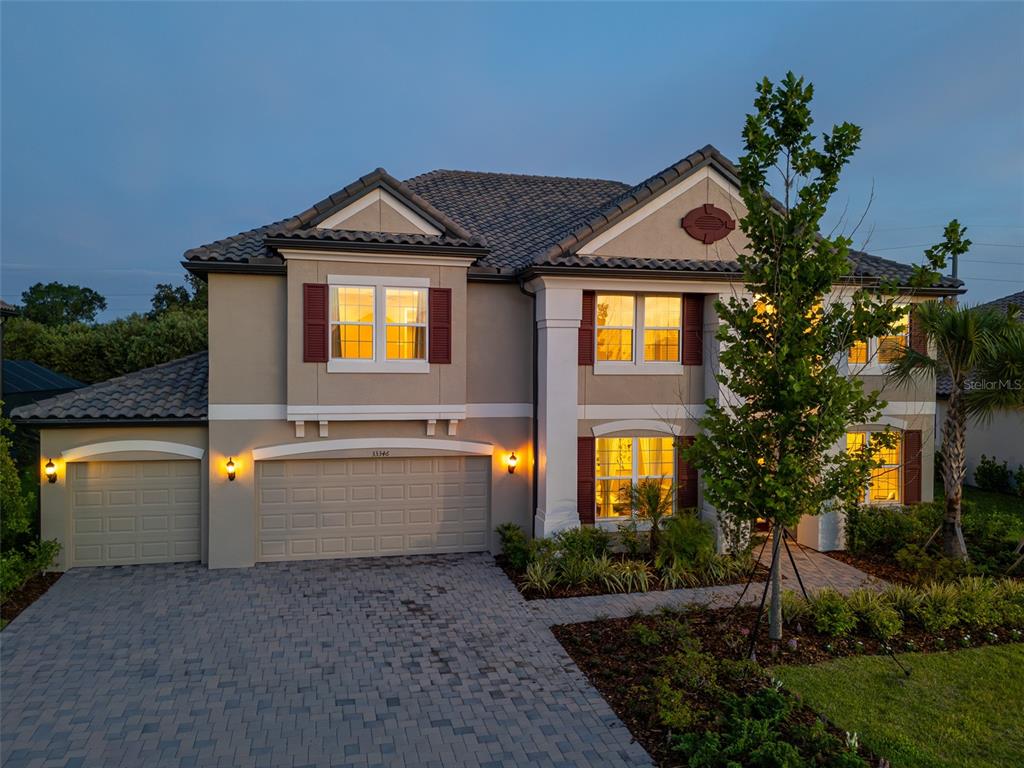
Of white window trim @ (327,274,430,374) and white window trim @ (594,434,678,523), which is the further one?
white window trim @ (594,434,678,523)

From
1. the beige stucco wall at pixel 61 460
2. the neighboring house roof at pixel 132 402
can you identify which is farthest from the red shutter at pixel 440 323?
the beige stucco wall at pixel 61 460

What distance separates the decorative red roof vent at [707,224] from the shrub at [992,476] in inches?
551

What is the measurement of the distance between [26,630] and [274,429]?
4800 millimetres

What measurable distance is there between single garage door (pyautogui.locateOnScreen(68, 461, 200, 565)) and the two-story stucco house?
0.04 m

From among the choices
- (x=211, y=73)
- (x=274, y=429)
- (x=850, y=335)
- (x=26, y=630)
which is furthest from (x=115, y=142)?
(x=850, y=335)

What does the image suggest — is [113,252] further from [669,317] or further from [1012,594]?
[1012,594]

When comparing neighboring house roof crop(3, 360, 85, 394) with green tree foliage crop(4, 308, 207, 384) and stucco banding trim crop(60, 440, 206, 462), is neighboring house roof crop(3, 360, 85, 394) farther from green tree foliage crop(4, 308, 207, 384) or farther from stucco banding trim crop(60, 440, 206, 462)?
stucco banding trim crop(60, 440, 206, 462)

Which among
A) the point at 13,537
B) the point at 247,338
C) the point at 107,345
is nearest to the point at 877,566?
the point at 247,338

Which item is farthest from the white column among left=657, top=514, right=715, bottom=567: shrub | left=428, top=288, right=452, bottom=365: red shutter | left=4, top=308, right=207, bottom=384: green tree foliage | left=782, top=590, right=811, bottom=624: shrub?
left=4, top=308, right=207, bottom=384: green tree foliage

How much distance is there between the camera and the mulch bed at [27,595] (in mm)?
9805

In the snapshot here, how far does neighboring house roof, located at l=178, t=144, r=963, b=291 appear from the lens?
1184 centimetres

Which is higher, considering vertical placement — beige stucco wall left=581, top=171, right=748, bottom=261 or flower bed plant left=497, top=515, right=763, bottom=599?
beige stucco wall left=581, top=171, right=748, bottom=261

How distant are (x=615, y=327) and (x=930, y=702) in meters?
8.11

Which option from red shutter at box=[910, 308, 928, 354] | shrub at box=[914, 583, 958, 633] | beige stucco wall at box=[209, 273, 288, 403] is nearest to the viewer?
shrub at box=[914, 583, 958, 633]
